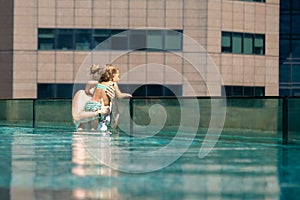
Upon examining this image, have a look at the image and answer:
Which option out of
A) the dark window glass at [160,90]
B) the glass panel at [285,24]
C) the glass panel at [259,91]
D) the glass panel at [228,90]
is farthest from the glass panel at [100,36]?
the glass panel at [285,24]

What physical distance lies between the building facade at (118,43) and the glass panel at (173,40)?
77 mm

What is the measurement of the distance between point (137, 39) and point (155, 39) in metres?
1.40

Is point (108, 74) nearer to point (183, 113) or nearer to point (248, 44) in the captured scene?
point (183, 113)

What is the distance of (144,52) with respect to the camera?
60344 millimetres

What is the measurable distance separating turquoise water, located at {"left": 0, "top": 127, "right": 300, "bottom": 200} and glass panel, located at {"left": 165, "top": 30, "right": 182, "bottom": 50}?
143 feet

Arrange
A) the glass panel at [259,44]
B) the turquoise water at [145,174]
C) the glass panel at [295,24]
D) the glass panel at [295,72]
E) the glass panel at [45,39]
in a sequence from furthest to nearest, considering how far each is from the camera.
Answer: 1. the glass panel at [295,72]
2. the glass panel at [295,24]
3. the glass panel at [259,44]
4. the glass panel at [45,39]
5. the turquoise water at [145,174]

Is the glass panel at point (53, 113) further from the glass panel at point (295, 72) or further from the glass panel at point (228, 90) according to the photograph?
the glass panel at point (295, 72)

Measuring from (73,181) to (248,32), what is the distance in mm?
54800

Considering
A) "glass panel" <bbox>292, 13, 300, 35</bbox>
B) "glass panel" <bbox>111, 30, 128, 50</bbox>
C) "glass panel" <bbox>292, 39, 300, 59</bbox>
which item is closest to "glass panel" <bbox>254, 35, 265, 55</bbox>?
"glass panel" <bbox>292, 39, 300, 59</bbox>

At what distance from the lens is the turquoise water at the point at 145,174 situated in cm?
782

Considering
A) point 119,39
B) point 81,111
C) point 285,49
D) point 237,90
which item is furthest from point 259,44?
point 81,111

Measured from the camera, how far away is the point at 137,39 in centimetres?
5938

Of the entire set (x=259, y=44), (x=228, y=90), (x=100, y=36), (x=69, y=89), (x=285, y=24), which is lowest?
(x=69, y=89)

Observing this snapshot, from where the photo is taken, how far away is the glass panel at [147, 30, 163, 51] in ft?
194
